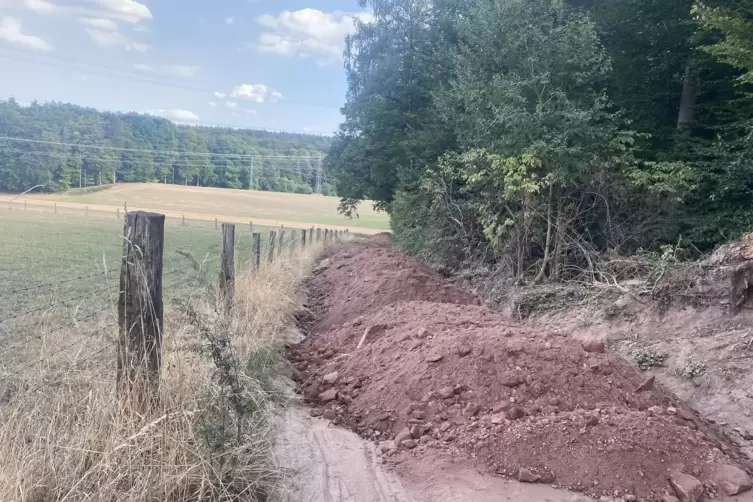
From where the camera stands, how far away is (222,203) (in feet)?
82.0

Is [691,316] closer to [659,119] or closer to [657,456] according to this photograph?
[657,456]

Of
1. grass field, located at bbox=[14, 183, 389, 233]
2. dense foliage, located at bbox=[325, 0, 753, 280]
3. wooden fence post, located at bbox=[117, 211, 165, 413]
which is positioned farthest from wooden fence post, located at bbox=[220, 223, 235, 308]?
dense foliage, located at bbox=[325, 0, 753, 280]

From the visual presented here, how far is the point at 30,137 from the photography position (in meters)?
13.5

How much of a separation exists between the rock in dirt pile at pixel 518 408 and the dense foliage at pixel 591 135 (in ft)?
11.0

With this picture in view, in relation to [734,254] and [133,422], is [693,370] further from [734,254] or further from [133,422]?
[133,422]

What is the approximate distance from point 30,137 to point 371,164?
11.3 m

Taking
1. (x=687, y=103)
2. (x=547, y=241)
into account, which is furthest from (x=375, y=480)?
(x=687, y=103)

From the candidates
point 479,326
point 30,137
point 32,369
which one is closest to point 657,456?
point 479,326

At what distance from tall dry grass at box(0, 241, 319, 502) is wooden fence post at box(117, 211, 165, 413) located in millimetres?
107

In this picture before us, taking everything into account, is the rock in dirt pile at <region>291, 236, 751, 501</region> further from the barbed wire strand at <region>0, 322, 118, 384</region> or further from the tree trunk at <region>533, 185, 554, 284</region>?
the tree trunk at <region>533, 185, 554, 284</region>

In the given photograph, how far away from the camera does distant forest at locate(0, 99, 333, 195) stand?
10.4 metres

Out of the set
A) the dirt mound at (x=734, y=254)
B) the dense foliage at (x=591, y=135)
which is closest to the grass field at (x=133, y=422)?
the dirt mound at (x=734, y=254)

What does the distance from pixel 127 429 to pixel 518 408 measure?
2667mm

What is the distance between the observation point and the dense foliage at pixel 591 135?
8.20 meters
